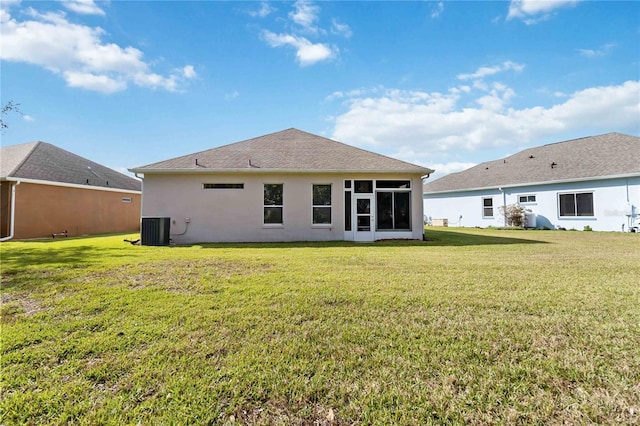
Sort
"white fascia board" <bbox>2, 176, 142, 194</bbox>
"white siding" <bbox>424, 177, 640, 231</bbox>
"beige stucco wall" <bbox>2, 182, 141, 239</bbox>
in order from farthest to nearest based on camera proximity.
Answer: "white siding" <bbox>424, 177, 640, 231</bbox> < "beige stucco wall" <bbox>2, 182, 141, 239</bbox> < "white fascia board" <bbox>2, 176, 142, 194</bbox>

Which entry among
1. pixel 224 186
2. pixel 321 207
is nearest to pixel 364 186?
pixel 321 207

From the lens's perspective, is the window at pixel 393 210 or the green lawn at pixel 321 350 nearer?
the green lawn at pixel 321 350

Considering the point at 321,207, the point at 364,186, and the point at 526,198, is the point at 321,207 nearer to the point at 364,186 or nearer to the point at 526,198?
the point at 364,186

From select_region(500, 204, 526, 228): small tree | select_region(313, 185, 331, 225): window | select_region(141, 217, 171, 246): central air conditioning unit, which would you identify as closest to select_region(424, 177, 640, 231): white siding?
select_region(500, 204, 526, 228): small tree

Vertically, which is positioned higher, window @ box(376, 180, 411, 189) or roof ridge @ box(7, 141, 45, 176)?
roof ridge @ box(7, 141, 45, 176)

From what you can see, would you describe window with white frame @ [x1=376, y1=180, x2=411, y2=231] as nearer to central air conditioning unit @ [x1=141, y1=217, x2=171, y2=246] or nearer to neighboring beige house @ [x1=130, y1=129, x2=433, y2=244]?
neighboring beige house @ [x1=130, y1=129, x2=433, y2=244]

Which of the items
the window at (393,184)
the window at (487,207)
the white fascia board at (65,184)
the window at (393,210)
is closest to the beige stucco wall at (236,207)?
the window at (393,184)

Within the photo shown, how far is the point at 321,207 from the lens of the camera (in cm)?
1309

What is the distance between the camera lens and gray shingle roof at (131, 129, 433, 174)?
41.2 ft

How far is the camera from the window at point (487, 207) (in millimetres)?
22519

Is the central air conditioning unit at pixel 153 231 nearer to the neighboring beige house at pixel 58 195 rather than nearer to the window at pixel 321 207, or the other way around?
the window at pixel 321 207

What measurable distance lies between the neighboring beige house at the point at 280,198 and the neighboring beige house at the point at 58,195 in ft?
23.5

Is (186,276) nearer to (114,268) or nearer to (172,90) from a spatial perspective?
(114,268)

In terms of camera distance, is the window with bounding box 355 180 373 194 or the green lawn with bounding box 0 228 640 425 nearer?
the green lawn with bounding box 0 228 640 425
